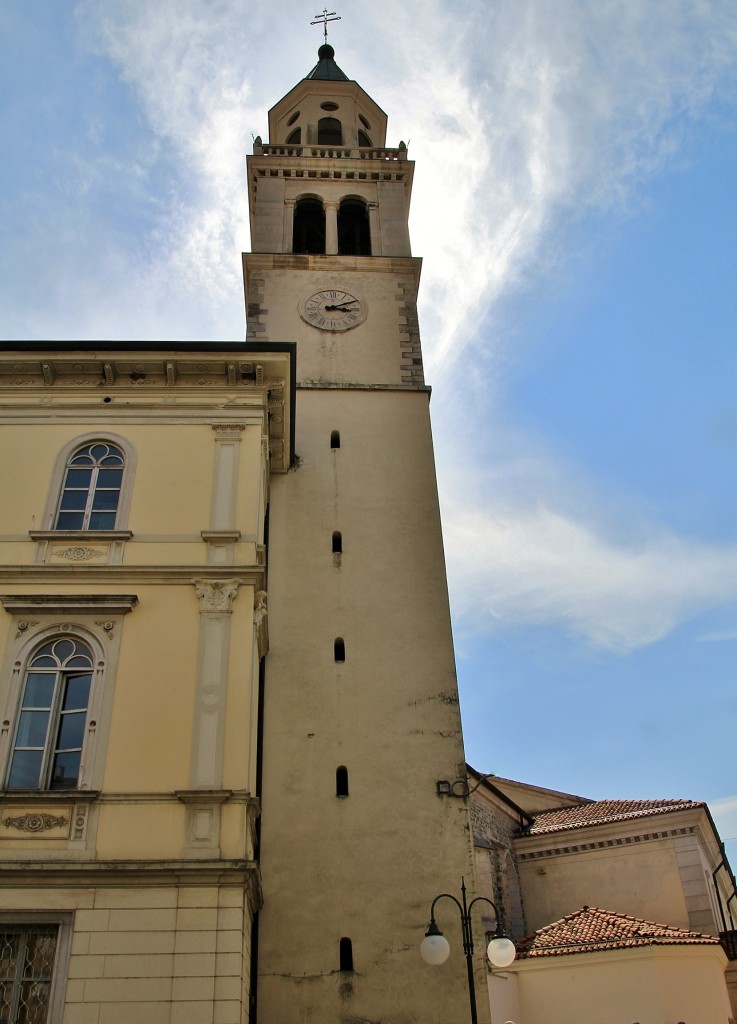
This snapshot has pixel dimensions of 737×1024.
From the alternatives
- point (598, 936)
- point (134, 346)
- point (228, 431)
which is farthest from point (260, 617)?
point (598, 936)

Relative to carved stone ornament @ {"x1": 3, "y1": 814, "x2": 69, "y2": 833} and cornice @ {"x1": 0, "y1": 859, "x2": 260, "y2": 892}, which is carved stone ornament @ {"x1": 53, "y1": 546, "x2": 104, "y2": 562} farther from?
cornice @ {"x1": 0, "y1": 859, "x2": 260, "y2": 892}

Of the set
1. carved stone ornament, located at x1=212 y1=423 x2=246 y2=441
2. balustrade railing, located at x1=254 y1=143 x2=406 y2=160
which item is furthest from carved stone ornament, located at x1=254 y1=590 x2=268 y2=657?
balustrade railing, located at x1=254 y1=143 x2=406 y2=160

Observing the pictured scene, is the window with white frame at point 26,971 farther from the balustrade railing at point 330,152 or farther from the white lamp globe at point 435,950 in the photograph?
the balustrade railing at point 330,152

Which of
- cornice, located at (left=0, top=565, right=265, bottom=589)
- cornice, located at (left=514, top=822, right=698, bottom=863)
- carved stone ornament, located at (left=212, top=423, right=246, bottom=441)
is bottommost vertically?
cornice, located at (left=514, top=822, right=698, bottom=863)

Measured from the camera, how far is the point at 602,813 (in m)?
27.6

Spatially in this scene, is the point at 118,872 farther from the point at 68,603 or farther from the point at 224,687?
the point at 68,603

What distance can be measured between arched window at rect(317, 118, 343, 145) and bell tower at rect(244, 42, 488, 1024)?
581 centimetres

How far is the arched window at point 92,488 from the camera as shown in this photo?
1538 centimetres

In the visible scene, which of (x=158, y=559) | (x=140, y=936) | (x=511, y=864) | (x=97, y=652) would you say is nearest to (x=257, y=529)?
(x=158, y=559)

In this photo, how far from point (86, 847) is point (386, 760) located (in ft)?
23.4

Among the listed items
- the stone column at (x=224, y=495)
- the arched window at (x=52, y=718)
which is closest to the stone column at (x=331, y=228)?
the stone column at (x=224, y=495)

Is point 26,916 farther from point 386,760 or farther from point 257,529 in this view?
point 386,760

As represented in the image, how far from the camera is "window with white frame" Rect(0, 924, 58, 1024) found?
1117 cm

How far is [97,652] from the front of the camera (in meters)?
13.8
